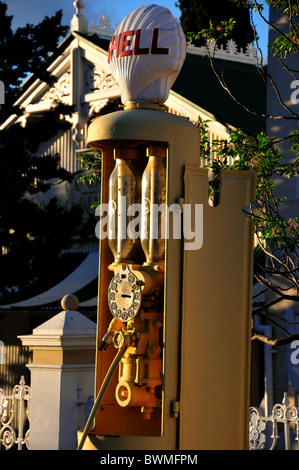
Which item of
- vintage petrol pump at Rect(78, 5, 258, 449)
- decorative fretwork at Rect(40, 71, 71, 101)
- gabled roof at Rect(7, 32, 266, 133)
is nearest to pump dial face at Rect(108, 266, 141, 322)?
vintage petrol pump at Rect(78, 5, 258, 449)

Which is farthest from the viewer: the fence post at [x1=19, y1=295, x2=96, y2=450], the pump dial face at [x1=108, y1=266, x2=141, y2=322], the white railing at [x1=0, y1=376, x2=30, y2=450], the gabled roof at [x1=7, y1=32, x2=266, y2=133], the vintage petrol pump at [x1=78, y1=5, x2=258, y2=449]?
the gabled roof at [x1=7, y1=32, x2=266, y2=133]

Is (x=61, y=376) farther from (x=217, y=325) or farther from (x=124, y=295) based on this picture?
(x=217, y=325)

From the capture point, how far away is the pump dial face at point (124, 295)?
15.8 ft

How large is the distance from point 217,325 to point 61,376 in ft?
9.39

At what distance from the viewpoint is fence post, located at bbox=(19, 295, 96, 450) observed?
288 inches

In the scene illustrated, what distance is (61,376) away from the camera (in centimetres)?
734

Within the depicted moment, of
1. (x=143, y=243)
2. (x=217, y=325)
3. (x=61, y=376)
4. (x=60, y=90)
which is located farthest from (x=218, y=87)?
(x=217, y=325)

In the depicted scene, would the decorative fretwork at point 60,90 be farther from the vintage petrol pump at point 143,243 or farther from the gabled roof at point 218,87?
the vintage petrol pump at point 143,243

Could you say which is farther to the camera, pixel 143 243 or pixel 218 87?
pixel 218 87

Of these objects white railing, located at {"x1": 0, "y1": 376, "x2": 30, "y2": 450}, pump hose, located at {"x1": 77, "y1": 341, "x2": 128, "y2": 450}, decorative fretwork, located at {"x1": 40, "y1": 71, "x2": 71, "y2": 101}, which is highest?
decorative fretwork, located at {"x1": 40, "y1": 71, "x2": 71, "y2": 101}

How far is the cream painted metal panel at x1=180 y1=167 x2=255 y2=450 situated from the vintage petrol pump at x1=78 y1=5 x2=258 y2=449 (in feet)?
0.11

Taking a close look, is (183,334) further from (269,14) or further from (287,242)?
(269,14)

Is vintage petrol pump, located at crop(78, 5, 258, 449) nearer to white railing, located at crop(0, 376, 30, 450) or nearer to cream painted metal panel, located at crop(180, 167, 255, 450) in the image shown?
cream painted metal panel, located at crop(180, 167, 255, 450)

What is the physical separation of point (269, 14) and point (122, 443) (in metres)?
10.7
